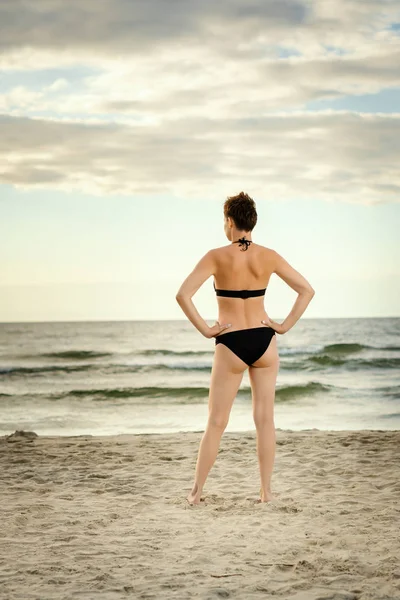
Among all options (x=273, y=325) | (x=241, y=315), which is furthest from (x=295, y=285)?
(x=241, y=315)

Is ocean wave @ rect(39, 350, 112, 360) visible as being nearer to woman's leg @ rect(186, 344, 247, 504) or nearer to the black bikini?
woman's leg @ rect(186, 344, 247, 504)

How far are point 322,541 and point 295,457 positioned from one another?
3.10m

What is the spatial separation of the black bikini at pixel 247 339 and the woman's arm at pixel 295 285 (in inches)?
4.3

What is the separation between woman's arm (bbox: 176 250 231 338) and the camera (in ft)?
17.0

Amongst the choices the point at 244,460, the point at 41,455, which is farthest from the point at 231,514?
the point at 41,455

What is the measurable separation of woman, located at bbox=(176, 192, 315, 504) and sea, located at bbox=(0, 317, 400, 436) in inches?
216

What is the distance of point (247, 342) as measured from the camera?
5285 mm

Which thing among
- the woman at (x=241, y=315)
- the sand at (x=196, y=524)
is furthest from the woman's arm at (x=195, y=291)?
the sand at (x=196, y=524)

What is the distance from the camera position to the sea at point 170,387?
1252 cm

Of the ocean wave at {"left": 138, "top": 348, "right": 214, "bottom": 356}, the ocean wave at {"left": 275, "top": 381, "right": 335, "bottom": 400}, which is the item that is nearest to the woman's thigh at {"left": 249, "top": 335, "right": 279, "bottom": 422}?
the ocean wave at {"left": 275, "top": 381, "right": 335, "bottom": 400}

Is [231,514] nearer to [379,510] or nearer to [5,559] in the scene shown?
[379,510]

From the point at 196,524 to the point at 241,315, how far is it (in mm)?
1487

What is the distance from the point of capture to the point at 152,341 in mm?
Result: 41188

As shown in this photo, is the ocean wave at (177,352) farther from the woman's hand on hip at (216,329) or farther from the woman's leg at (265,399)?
the woman's hand on hip at (216,329)
